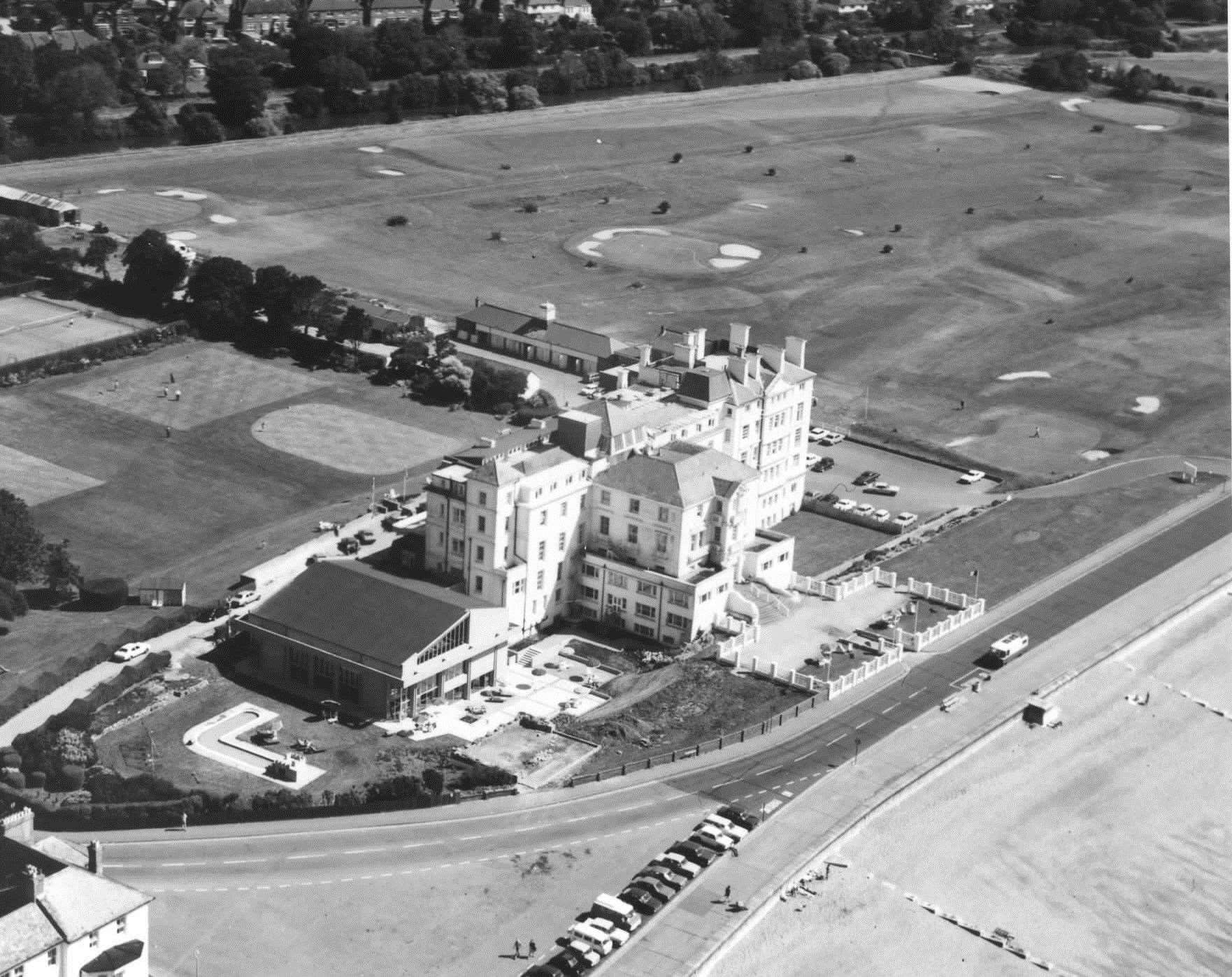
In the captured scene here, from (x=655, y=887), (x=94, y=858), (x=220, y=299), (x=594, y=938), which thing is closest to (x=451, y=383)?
(x=220, y=299)

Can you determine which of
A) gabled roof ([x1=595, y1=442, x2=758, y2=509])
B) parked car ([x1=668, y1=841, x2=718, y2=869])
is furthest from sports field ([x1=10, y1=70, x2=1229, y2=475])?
parked car ([x1=668, y1=841, x2=718, y2=869])

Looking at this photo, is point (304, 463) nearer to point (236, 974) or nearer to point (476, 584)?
point (476, 584)

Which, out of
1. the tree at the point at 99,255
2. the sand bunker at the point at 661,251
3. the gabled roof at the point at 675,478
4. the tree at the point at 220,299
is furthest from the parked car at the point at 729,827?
the sand bunker at the point at 661,251

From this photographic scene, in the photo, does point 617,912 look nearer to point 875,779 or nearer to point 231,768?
point 875,779

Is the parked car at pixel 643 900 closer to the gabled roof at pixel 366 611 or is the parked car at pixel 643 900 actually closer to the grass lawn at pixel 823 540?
the gabled roof at pixel 366 611

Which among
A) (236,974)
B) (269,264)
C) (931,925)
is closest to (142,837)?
(236,974)

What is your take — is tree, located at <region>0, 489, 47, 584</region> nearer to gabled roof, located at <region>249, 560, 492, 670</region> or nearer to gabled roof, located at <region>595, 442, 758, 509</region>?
gabled roof, located at <region>249, 560, 492, 670</region>
